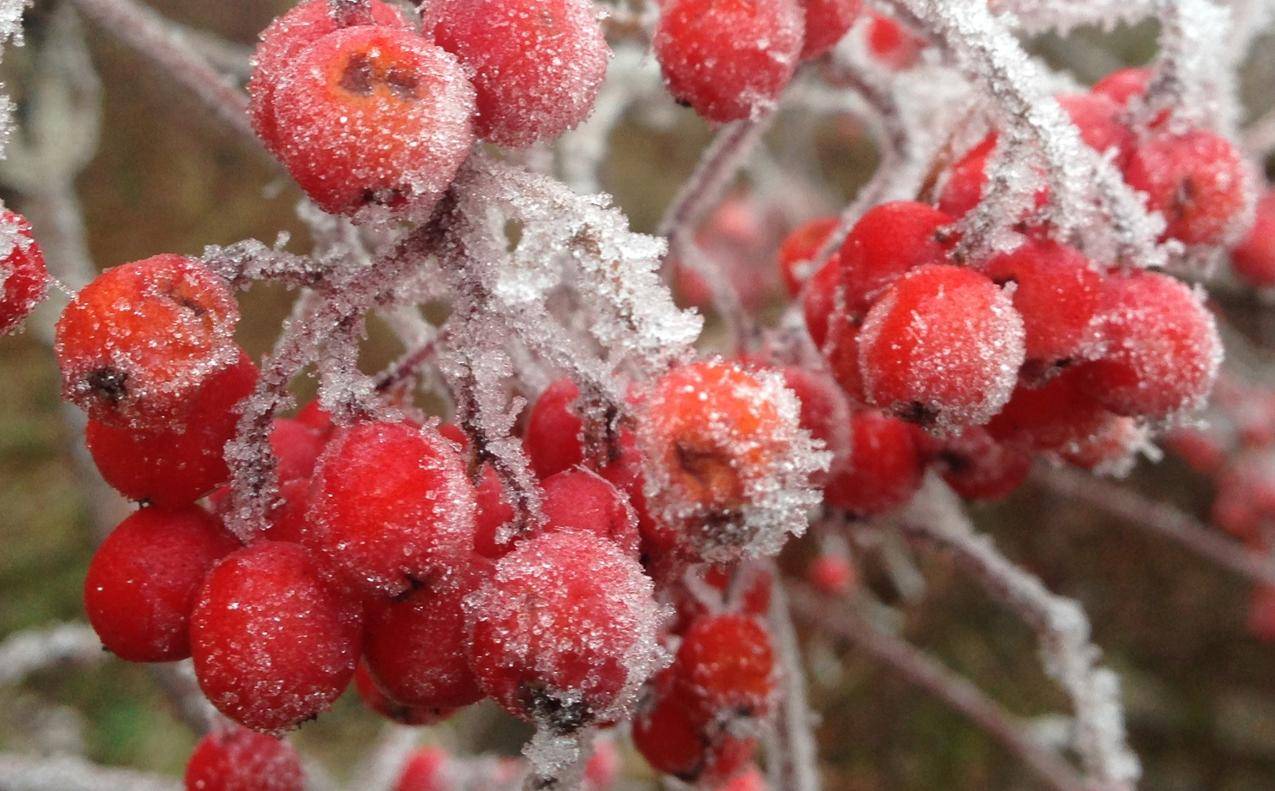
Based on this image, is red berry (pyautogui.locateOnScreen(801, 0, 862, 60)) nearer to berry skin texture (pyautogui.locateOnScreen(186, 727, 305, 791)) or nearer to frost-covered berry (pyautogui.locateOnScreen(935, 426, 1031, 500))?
frost-covered berry (pyautogui.locateOnScreen(935, 426, 1031, 500))

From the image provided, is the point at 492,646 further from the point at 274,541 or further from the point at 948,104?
the point at 948,104

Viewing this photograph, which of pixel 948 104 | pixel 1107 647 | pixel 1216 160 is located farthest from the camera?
pixel 1107 647

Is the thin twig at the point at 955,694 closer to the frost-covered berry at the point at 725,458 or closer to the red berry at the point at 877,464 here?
the red berry at the point at 877,464

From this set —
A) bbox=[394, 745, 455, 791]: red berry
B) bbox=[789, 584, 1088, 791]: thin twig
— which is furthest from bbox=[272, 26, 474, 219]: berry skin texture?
bbox=[789, 584, 1088, 791]: thin twig

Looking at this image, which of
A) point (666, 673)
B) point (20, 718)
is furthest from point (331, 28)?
point (20, 718)

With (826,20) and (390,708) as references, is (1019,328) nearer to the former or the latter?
(826,20)

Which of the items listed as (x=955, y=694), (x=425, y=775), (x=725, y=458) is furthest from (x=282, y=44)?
(x=955, y=694)
